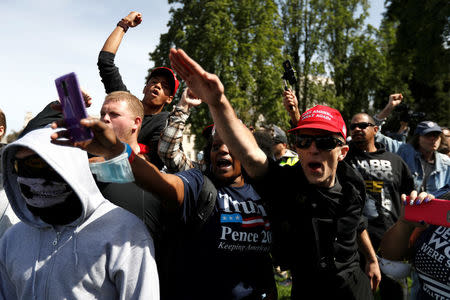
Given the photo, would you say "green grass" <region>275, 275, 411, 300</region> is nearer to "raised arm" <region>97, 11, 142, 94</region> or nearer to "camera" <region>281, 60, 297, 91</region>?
"camera" <region>281, 60, 297, 91</region>

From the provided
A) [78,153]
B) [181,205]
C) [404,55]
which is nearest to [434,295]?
[181,205]

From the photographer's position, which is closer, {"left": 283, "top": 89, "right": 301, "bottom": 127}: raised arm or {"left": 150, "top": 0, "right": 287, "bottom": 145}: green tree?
{"left": 283, "top": 89, "right": 301, "bottom": 127}: raised arm

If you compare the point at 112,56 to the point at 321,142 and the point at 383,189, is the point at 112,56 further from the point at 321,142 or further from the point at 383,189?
the point at 383,189

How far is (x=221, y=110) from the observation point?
1.81m

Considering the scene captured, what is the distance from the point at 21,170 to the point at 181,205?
750 mm

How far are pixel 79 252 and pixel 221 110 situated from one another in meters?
0.93

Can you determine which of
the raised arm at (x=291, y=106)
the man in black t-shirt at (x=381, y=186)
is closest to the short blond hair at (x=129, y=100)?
the raised arm at (x=291, y=106)

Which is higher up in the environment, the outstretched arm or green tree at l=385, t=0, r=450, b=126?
green tree at l=385, t=0, r=450, b=126

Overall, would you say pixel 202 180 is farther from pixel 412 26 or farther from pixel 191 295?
pixel 412 26

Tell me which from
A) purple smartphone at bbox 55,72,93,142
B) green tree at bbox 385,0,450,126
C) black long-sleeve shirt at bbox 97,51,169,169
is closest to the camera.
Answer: purple smartphone at bbox 55,72,93,142

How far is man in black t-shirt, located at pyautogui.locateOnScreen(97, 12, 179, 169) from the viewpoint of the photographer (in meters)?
3.15

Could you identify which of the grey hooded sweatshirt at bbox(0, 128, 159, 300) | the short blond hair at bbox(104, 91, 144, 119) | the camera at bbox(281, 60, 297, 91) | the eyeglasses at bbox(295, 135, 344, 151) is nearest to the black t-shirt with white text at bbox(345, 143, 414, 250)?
the camera at bbox(281, 60, 297, 91)

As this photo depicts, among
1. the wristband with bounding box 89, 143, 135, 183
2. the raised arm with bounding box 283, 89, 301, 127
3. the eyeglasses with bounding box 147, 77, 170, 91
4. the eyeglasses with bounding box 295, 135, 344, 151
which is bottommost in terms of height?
the eyeglasses with bounding box 295, 135, 344, 151

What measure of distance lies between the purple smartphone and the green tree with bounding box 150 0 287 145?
16234 millimetres
